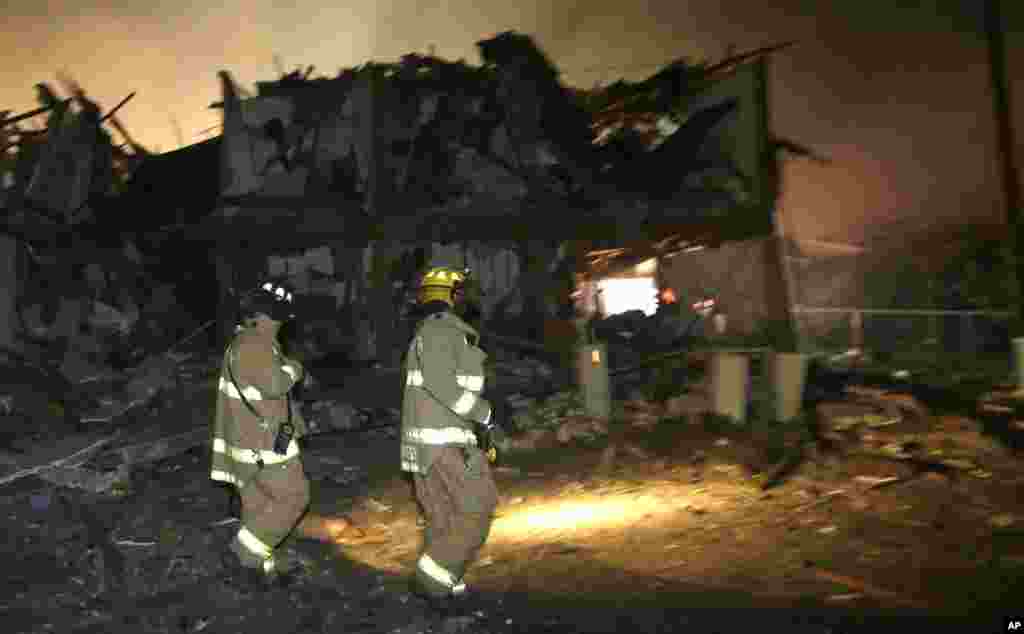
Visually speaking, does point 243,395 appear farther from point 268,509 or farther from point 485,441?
point 485,441

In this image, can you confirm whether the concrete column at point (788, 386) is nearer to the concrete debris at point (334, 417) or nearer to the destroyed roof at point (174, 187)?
the concrete debris at point (334, 417)

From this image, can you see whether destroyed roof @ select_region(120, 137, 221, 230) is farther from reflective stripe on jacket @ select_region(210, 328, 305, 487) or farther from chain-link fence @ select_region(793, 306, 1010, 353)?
chain-link fence @ select_region(793, 306, 1010, 353)

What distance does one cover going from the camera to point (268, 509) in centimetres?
498

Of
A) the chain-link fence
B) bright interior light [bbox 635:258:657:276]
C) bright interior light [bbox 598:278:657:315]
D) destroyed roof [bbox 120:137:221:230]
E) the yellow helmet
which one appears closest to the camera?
the yellow helmet

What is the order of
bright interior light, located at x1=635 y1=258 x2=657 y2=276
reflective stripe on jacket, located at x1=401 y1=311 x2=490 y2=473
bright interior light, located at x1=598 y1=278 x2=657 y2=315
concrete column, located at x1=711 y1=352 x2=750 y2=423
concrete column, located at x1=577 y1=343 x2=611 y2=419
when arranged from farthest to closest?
bright interior light, located at x1=635 y1=258 x2=657 y2=276 → bright interior light, located at x1=598 y1=278 x2=657 y2=315 → concrete column, located at x1=577 y1=343 x2=611 y2=419 → concrete column, located at x1=711 y1=352 x2=750 y2=423 → reflective stripe on jacket, located at x1=401 y1=311 x2=490 y2=473

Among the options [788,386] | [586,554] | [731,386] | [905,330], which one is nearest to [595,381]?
[731,386]

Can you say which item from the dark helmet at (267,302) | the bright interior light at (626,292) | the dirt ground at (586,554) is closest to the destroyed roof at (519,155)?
the dirt ground at (586,554)

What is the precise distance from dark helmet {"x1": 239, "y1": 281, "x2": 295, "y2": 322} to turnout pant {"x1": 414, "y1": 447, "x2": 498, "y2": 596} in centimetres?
128

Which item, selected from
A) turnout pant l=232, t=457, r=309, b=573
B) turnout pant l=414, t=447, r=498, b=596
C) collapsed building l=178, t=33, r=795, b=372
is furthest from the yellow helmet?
collapsed building l=178, t=33, r=795, b=372

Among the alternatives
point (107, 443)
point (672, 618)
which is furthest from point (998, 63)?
point (107, 443)

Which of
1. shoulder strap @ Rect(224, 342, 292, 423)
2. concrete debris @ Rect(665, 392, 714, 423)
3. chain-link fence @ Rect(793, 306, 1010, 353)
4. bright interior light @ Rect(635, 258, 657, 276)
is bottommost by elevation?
concrete debris @ Rect(665, 392, 714, 423)

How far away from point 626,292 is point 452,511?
52.6 ft

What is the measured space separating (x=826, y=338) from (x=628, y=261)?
5.62 meters

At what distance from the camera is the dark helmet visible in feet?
16.6
